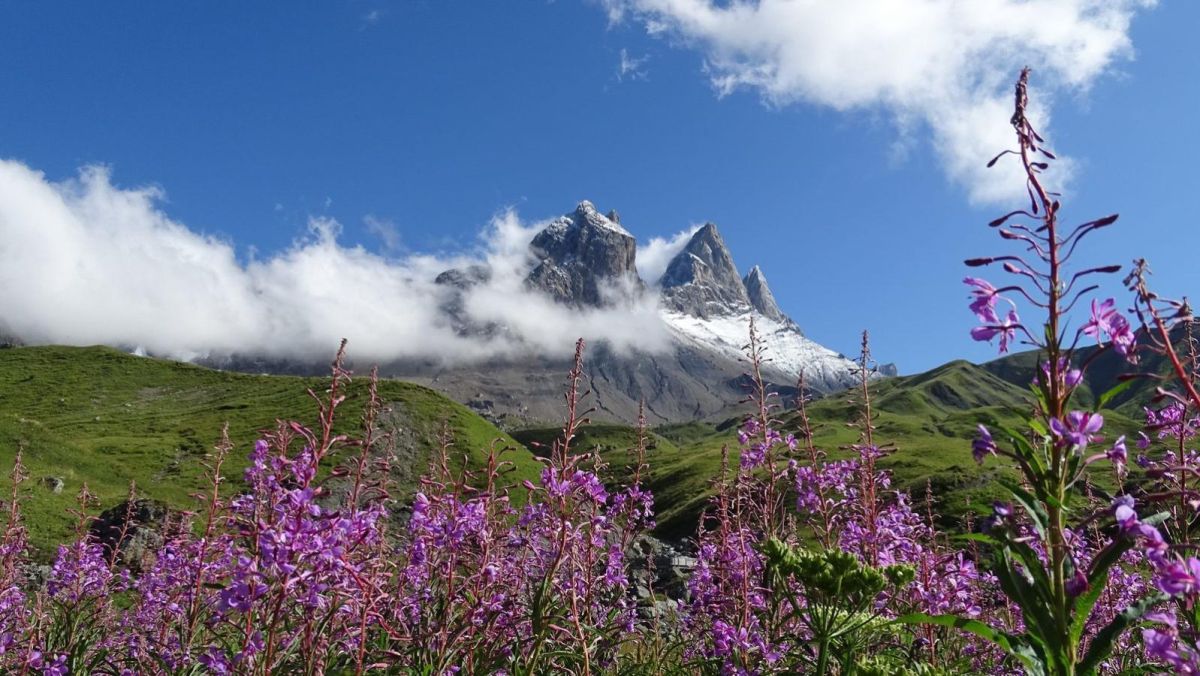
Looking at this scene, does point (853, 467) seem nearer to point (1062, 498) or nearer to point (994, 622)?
point (994, 622)

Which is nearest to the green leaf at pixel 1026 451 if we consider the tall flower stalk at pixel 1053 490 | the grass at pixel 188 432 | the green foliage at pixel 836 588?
the tall flower stalk at pixel 1053 490

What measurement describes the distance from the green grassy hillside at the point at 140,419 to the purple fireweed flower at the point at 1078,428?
144 ft

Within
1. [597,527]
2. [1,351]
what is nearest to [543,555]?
[597,527]

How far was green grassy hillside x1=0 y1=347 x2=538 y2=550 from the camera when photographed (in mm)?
77062

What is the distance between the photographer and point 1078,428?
2.76 meters

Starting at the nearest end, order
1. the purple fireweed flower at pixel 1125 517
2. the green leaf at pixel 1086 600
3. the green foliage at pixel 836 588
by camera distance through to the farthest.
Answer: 1. the purple fireweed flower at pixel 1125 517
2. the green leaf at pixel 1086 600
3. the green foliage at pixel 836 588

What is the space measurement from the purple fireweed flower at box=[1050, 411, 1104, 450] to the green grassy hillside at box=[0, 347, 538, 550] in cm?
4383

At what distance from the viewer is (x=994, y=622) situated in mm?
10258

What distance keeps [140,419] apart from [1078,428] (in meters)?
154

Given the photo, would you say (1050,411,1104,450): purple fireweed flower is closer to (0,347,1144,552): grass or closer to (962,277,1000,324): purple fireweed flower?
(962,277,1000,324): purple fireweed flower

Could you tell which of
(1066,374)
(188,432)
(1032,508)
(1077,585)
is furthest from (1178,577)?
(188,432)

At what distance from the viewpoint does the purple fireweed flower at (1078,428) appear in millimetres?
2629

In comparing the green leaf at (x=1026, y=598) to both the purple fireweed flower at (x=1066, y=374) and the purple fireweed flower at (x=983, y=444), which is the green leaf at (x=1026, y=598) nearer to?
the purple fireweed flower at (x=983, y=444)

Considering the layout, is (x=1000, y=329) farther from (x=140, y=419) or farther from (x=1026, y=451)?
(x=140, y=419)
